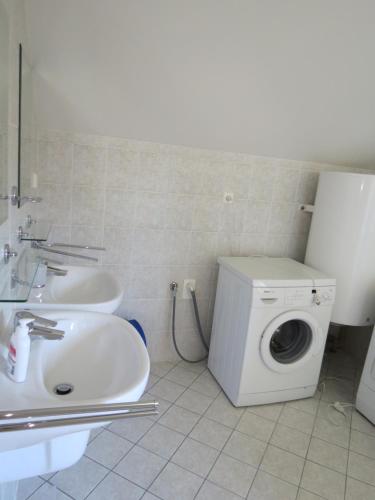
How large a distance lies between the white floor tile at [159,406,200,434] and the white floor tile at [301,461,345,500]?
61cm

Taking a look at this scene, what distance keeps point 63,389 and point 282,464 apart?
125 centimetres

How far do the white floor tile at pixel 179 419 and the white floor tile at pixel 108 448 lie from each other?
0.25 m

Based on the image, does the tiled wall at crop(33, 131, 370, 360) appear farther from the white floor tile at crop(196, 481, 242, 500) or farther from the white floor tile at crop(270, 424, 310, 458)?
the white floor tile at crop(196, 481, 242, 500)

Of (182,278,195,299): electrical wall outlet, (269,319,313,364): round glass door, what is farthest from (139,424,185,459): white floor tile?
(182,278,195,299): electrical wall outlet

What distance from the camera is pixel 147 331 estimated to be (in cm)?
243

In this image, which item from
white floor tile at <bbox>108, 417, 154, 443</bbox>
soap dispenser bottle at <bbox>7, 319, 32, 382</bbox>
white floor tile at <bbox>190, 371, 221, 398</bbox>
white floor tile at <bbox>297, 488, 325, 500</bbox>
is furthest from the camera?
white floor tile at <bbox>190, 371, 221, 398</bbox>

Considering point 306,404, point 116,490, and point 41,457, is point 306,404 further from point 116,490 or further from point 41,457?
point 41,457

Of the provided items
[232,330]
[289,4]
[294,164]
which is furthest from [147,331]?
[289,4]

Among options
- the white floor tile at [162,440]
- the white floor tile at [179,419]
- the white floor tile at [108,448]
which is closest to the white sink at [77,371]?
the white floor tile at [108,448]

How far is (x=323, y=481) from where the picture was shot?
5.42 feet

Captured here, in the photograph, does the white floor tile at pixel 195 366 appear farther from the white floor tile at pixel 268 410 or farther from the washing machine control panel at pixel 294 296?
the washing machine control panel at pixel 294 296

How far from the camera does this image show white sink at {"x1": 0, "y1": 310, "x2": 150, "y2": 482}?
0.92 m

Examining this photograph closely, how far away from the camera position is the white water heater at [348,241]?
7.07 feet

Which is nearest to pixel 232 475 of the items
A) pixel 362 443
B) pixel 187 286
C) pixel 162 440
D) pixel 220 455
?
pixel 220 455
